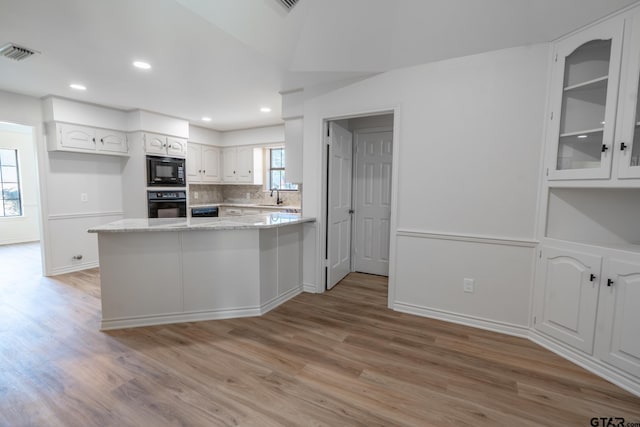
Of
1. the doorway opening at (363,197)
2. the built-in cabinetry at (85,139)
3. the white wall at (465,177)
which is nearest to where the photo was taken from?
the white wall at (465,177)

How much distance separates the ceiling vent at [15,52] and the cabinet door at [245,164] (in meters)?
3.60

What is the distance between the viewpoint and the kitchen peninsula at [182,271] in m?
2.61

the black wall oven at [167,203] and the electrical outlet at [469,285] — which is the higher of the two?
the black wall oven at [167,203]

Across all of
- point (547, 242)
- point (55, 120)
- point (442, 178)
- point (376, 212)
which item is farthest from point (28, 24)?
point (547, 242)

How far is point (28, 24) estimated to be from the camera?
2209mm

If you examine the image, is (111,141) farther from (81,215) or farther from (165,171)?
(81,215)

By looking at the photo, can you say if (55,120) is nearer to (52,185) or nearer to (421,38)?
(52,185)

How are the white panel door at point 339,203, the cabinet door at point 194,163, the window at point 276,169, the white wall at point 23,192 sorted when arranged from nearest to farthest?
the white panel door at point 339,203 → the cabinet door at point 194,163 → the white wall at point 23,192 → the window at point 276,169

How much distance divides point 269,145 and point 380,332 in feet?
14.5

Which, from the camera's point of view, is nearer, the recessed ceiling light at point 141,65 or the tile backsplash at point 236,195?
the recessed ceiling light at point 141,65

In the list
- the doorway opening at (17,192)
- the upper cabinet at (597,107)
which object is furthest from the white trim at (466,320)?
the doorway opening at (17,192)

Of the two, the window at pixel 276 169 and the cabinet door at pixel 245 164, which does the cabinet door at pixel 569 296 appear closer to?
the window at pixel 276 169

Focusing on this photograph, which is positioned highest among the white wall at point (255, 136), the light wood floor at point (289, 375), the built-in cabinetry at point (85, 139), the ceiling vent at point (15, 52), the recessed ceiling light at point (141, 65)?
the recessed ceiling light at point (141, 65)

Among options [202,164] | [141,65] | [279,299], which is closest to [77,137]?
[202,164]
